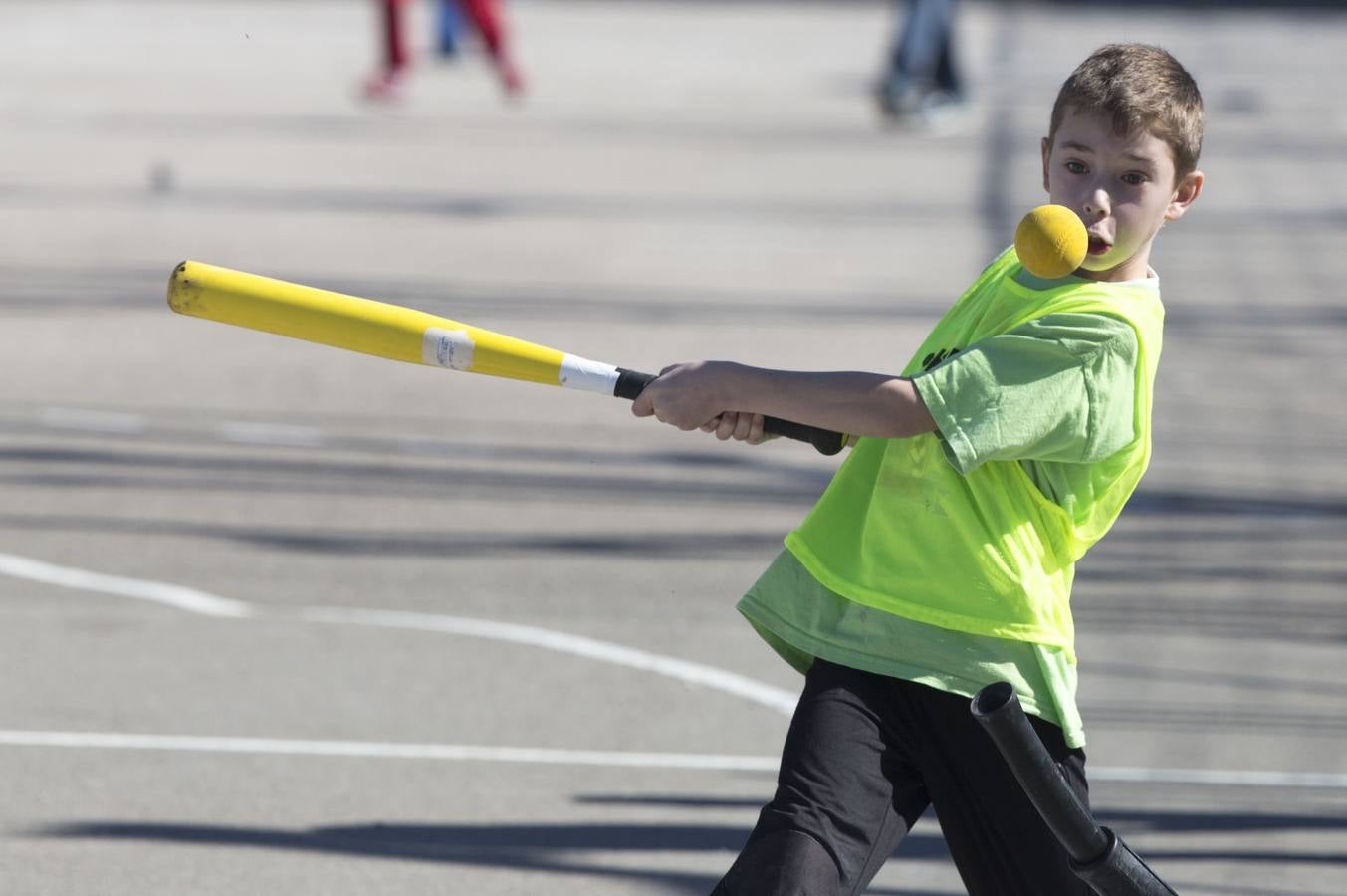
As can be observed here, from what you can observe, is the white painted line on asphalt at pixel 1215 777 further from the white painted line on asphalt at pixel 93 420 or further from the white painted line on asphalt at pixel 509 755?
the white painted line on asphalt at pixel 93 420

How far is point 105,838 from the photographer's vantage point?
4656 mm

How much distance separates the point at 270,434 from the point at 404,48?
33.1ft

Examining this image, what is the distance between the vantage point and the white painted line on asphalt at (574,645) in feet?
19.0

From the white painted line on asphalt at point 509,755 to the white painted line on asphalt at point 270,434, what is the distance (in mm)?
2939

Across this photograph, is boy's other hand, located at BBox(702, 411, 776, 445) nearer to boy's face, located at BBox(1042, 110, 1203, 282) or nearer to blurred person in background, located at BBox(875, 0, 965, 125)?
boy's face, located at BBox(1042, 110, 1203, 282)

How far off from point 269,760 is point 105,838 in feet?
1.98

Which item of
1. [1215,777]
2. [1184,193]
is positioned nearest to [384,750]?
[1215,777]

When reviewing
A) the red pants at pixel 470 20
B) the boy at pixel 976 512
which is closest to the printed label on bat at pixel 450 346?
the boy at pixel 976 512

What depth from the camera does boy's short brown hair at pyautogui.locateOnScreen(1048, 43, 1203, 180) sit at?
2.93 m

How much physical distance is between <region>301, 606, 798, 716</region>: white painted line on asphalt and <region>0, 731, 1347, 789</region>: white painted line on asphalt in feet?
1.66

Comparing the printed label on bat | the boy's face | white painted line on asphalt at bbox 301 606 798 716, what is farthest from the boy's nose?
white painted line on asphalt at bbox 301 606 798 716

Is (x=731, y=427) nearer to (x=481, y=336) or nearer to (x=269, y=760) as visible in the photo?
(x=481, y=336)

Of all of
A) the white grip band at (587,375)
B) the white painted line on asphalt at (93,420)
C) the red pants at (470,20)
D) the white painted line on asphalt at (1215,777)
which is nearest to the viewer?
the white grip band at (587,375)

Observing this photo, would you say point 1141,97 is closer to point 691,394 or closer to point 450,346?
point 691,394
